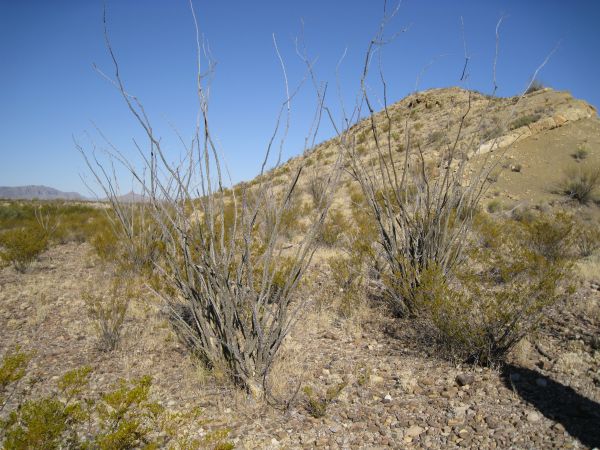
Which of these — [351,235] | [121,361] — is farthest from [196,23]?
[351,235]

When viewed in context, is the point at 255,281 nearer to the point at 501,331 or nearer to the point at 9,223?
the point at 501,331

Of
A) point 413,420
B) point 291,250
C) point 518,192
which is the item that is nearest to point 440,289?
point 413,420

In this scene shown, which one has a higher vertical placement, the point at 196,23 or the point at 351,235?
the point at 196,23

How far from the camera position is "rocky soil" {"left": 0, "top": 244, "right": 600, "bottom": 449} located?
2.70 metres

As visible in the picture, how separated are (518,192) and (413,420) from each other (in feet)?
38.4

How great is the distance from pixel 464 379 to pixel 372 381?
0.76 meters

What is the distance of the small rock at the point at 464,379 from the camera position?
3271 millimetres

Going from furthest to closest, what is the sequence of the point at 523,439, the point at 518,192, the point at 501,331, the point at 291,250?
the point at 518,192
the point at 291,250
the point at 501,331
the point at 523,439

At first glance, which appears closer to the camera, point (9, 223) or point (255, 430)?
point (255, 430)

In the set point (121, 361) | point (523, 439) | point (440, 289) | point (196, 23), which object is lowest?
point (523, 439)

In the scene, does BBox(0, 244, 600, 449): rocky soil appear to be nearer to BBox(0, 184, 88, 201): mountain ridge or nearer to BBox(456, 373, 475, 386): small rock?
BBox(456, 373, 475, 386): small rock

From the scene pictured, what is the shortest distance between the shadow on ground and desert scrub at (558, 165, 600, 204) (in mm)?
10491

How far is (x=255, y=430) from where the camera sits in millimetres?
Result: 2795

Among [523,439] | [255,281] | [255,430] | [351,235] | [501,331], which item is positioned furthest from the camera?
[351,235]
